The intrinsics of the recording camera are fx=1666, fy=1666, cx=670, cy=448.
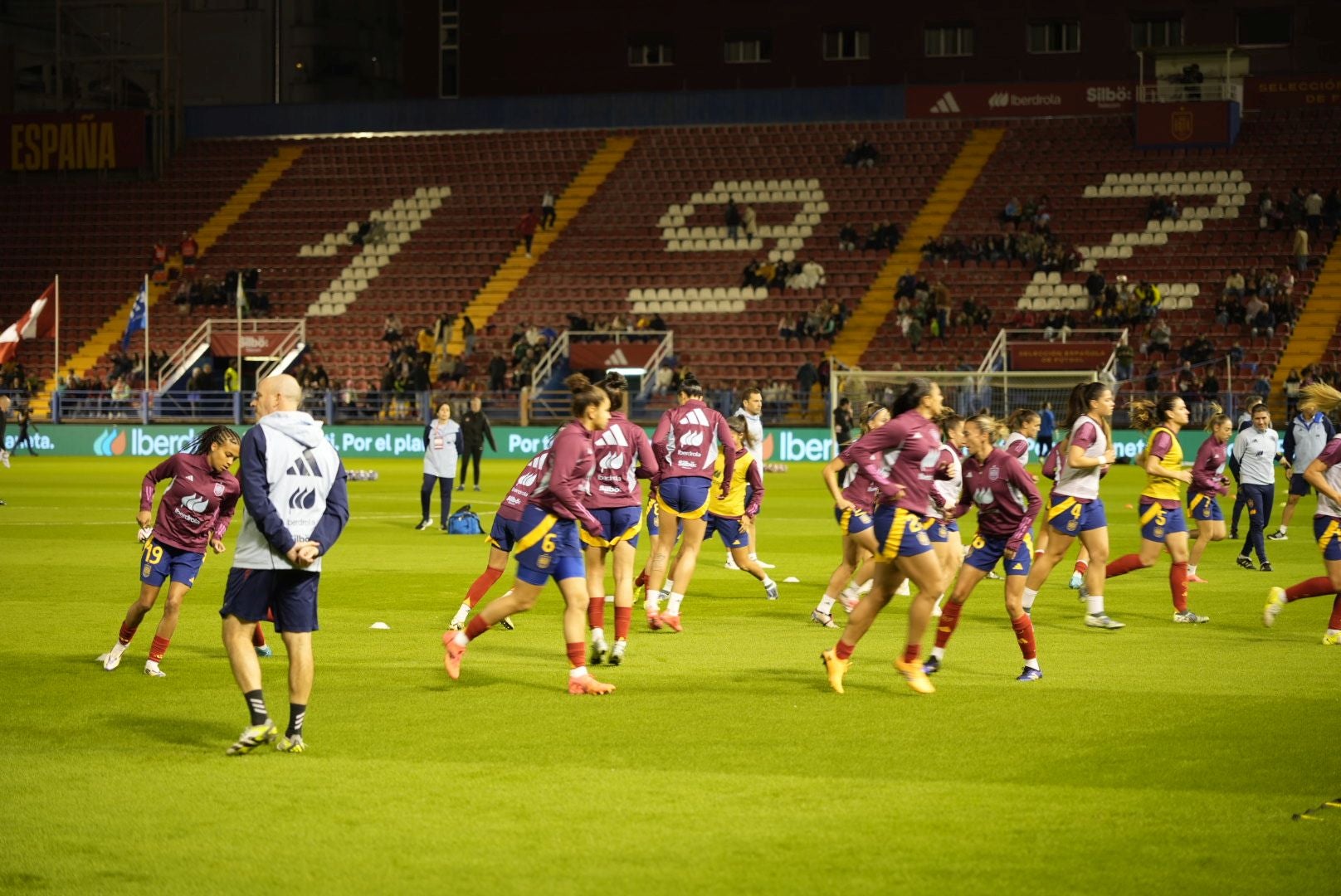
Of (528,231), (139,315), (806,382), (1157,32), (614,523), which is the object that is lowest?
(614,523)

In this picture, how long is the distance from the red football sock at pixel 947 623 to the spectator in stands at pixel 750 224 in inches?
1618

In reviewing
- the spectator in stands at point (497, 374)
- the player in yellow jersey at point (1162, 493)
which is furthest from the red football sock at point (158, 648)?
the spectator in stands at point (497, 374)

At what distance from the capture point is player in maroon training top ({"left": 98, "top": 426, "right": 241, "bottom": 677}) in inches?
475

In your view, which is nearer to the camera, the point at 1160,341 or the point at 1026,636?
the point at 1026,636

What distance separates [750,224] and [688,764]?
146ft

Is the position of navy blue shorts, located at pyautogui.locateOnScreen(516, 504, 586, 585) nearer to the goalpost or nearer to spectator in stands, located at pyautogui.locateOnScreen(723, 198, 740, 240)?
the goalpost

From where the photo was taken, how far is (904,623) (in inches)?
597

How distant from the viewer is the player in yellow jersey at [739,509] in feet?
52.5

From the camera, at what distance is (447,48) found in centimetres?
6606

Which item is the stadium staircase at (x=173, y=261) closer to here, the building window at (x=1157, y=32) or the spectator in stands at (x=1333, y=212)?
the building window at (x=1157, y=32)

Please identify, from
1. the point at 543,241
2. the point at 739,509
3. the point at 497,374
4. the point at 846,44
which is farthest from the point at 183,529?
the point at 846,44

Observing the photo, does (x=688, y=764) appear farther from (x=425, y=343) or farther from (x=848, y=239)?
(x=848, y=239)

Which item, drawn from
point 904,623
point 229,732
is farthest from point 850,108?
point 229,732

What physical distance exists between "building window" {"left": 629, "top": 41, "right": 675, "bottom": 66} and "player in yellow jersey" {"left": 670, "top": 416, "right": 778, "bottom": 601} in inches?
1860
